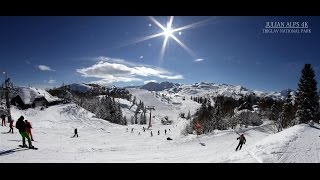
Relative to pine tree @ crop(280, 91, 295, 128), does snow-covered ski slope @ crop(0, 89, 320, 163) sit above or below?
below

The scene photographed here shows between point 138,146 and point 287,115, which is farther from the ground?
point 287,115

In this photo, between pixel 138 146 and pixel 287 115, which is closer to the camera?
pixel 138 146

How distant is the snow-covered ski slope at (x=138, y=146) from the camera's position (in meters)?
8.26

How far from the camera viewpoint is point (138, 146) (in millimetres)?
18203

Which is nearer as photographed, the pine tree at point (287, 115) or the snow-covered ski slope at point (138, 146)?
the snow-covered ski slope at point (138, 146)

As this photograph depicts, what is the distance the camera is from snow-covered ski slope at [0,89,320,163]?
8258 millimetres

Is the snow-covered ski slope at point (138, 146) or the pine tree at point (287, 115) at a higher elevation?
the pine tree at point (287, 115)

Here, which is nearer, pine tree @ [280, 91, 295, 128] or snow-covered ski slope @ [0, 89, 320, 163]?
snow-covered ski slope @ [0, 89, 320, 163]

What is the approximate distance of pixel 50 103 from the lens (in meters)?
23.7
